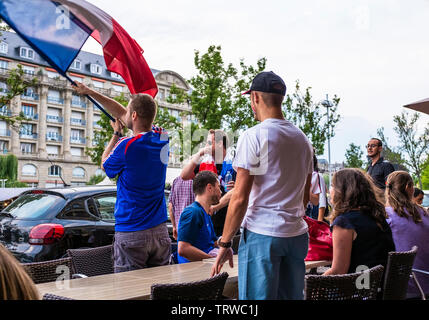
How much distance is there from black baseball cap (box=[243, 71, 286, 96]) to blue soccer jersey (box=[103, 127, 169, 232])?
44.1 inches

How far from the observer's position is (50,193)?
6547mm

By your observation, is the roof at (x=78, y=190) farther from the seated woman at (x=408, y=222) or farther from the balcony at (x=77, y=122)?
the balcony at (x=77, y=122)

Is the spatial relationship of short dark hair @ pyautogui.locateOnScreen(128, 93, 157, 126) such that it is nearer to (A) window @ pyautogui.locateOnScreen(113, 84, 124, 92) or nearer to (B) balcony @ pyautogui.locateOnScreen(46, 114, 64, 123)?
(B) balcony @ pyautogui.locateOnScreen(46, 114, 64, 123)

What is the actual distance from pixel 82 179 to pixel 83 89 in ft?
277

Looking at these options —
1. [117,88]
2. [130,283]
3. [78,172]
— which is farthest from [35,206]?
[117,88]

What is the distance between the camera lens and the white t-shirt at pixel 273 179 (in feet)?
9.20

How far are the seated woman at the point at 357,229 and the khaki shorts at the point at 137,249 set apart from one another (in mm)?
1344

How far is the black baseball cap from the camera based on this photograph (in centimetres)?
307

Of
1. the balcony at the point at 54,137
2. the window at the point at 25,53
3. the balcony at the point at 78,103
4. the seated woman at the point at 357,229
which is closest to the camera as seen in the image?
the seated woman at the point at 357,229

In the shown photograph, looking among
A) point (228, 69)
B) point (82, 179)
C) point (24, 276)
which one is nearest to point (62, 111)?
point (82, 179)

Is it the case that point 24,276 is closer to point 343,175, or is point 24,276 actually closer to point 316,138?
point 343,175

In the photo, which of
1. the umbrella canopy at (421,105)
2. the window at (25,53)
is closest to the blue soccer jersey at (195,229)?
the umbrella canopy at (421,105)

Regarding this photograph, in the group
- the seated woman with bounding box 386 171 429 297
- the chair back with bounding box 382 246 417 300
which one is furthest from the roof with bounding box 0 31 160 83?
the chair back with bounding box 382 246 417 300

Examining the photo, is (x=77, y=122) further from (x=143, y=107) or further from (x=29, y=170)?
(x=143, y=107)
